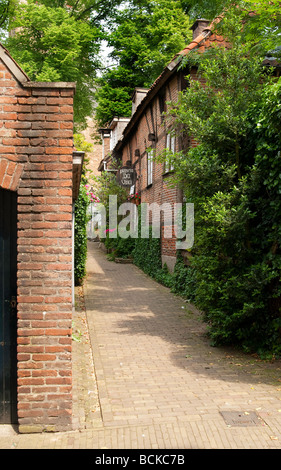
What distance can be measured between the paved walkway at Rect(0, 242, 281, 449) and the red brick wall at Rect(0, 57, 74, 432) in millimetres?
437

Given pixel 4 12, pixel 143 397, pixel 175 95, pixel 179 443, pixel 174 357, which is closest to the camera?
pixel 179 443

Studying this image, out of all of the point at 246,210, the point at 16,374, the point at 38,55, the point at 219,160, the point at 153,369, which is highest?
the point at 38,55

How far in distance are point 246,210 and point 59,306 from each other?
3.69m

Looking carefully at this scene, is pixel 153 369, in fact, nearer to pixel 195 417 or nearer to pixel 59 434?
pixel 195 417

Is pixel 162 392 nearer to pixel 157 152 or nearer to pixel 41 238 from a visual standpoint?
pixel 41 238

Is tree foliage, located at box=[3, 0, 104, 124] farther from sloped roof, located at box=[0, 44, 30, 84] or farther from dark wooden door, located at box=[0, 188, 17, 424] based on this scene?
dark wooden door, located at box=[0, 188, 17, 424]

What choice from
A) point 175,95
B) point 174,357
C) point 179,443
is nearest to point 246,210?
point 174,357

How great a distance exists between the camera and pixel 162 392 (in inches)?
234

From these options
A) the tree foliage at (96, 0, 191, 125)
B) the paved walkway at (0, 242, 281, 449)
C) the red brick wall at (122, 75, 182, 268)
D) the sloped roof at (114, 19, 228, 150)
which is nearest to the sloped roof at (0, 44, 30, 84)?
the paved walkway at (0, 242, 281, 449)

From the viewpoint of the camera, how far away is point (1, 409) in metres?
4.92

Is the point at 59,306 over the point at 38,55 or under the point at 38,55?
under

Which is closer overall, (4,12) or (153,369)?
(153,369)

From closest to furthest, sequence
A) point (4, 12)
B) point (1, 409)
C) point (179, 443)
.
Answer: point (179, 443), point (1, 409), point (4, 12)

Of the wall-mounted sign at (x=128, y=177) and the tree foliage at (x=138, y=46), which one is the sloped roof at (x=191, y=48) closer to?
the wall-mounted sign at (x=128, y=177)
